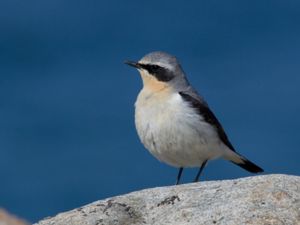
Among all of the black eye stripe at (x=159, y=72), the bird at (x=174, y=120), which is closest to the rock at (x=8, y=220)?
the bird at (x=174, y=120)

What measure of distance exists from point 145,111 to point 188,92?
1.00 meters

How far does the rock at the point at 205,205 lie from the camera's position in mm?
7945

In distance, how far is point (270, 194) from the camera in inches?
327

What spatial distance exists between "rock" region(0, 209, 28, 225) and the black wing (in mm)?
3238

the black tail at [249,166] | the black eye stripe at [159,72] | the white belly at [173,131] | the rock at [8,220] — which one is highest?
the black eye stripe at [159,72]

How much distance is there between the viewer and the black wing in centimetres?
1290

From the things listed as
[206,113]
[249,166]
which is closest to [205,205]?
[206,113]

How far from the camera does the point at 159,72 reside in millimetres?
13227

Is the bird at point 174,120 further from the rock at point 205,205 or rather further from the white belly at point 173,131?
the rock at point 205,205

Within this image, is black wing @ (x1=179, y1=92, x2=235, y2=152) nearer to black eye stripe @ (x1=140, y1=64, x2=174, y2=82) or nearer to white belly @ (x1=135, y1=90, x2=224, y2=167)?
white belly @ (x1=135, y1=90, x2=224, y2=167)

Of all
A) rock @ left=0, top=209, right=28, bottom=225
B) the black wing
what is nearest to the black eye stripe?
the black wing

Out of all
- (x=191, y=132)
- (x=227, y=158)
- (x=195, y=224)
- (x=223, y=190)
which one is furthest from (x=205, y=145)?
(x=195, y=224)

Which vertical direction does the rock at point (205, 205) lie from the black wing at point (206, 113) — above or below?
below

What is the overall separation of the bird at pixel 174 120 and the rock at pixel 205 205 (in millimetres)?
3139
